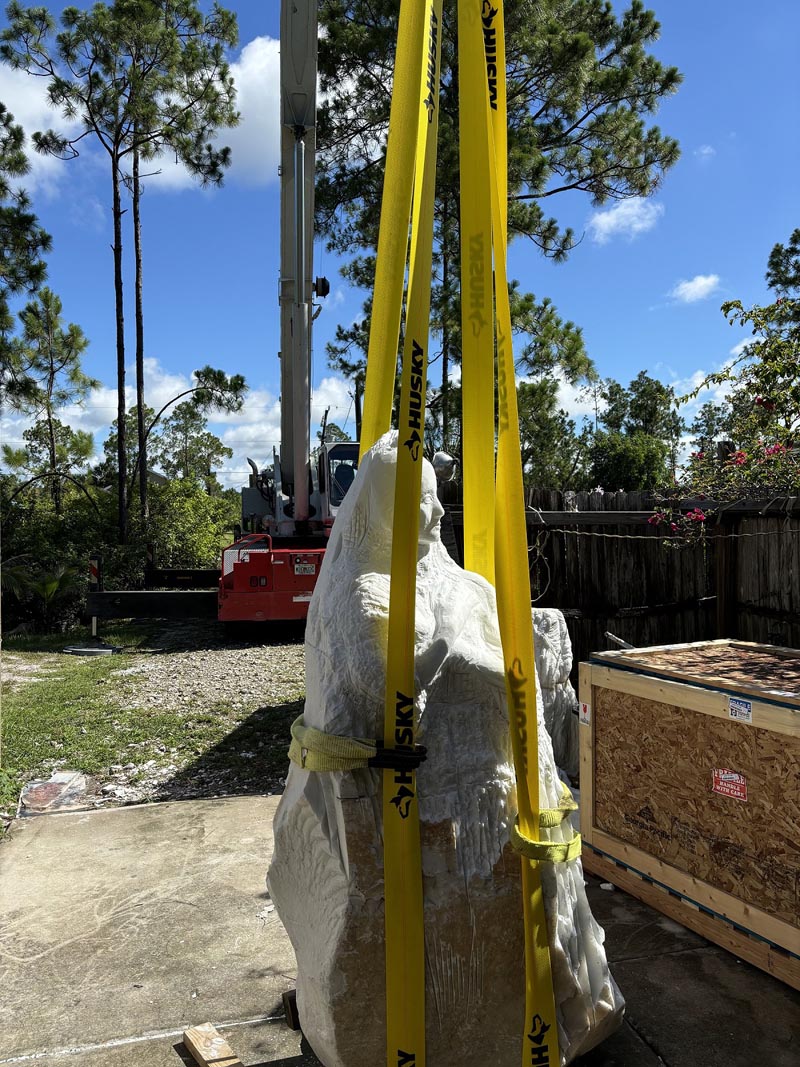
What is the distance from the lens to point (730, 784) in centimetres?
331

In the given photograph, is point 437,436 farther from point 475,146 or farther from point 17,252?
point 475,146

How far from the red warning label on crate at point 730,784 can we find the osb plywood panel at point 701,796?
0.02 m

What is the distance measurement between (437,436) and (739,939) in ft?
38.7

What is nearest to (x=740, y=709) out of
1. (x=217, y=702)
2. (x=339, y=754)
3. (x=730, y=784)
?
(x=730, y=784)

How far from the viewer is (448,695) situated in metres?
2.04

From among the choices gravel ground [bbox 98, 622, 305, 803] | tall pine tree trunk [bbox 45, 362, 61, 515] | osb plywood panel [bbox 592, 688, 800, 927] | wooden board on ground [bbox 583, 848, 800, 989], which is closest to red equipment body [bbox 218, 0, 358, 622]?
gravel ground [bbox 98, 622, 305, 803]

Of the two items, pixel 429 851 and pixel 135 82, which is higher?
pixel 135 82

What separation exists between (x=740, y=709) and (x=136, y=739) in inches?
203

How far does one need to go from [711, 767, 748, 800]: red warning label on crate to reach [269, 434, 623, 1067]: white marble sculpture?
4.59ft

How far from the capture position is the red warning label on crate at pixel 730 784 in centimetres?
325

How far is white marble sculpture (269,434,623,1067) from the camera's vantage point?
194 centimetres

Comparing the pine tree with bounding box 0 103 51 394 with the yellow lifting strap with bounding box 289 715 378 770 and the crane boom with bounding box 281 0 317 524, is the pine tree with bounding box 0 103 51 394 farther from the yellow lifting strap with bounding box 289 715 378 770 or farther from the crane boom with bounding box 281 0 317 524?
the yellow lifting strap with bounding box 289 715 378 770

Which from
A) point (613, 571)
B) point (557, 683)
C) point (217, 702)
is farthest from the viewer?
point (217, 702)

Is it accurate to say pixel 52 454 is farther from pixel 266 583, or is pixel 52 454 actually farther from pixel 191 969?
pixel 191 969
